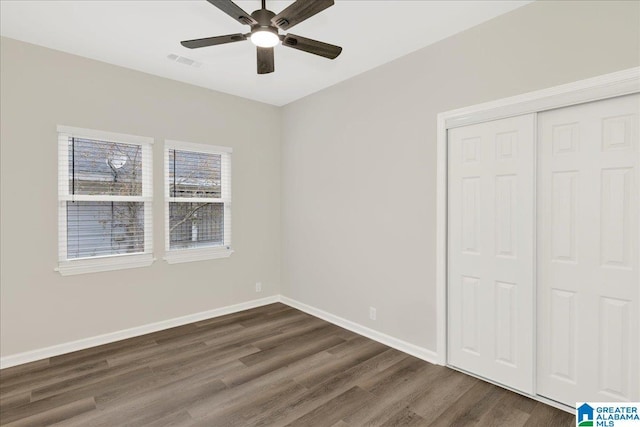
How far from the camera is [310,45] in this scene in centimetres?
226

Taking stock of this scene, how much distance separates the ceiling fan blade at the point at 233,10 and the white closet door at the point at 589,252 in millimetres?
2186

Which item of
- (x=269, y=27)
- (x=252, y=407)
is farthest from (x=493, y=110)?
(x=252, y=407)

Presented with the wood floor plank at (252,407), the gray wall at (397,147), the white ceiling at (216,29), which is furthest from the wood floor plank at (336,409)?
the white ceiling at (216,29)

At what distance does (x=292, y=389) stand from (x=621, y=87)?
3.13 m

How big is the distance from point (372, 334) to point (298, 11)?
311 cm

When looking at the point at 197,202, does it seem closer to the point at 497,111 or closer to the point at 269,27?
the point at 269,27

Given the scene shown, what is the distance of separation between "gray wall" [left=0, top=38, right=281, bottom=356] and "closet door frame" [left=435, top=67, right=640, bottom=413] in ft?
8.66

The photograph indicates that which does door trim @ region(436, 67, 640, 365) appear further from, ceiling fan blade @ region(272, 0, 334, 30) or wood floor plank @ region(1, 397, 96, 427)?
wood floor plank @ region(1, 397, 96, 427)

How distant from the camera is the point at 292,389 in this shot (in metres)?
2.58

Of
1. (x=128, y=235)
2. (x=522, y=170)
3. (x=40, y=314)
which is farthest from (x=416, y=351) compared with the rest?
(x=40, y=314)

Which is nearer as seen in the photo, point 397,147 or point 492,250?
point 492,250

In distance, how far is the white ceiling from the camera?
8.00 ft

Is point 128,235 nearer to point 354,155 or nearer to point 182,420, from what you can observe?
point 182,420
